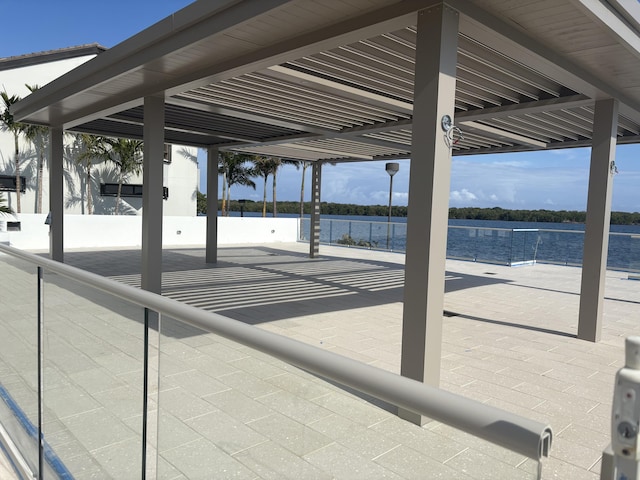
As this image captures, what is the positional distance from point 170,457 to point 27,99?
27.6 ft

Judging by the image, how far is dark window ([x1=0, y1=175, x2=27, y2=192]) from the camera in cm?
1617

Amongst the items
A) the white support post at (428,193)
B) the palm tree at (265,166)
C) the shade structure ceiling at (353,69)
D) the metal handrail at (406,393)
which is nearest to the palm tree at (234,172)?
the palm tree at (265,166)

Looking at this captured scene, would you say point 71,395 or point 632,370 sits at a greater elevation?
point 632,370

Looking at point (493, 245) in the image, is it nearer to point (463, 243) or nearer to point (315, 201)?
point (463, 243)

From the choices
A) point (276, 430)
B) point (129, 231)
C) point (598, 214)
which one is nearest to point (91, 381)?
point (276, 430)

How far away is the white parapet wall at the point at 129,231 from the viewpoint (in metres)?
14.0

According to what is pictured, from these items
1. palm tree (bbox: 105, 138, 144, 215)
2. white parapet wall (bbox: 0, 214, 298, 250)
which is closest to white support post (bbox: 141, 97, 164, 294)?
white parapet wall (bbox: 0, 214, 298, 250)

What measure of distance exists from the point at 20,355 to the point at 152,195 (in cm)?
346

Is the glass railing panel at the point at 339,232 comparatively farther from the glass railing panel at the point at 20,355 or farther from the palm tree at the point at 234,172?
the palm tree at the point at 234,172

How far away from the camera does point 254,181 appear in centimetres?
3694

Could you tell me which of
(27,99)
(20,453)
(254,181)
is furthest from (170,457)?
(254,181)

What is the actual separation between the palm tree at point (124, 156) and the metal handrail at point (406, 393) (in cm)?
1893

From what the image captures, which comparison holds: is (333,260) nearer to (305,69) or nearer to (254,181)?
(305,69)

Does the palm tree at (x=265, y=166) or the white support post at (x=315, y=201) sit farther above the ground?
the palm tree at (x=265, y=166)
